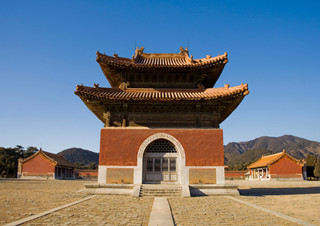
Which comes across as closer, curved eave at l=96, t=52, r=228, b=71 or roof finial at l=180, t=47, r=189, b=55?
curved eave at l=96, t=52, r=228, b=71

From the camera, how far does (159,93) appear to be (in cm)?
1482

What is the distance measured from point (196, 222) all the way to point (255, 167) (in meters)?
43.6

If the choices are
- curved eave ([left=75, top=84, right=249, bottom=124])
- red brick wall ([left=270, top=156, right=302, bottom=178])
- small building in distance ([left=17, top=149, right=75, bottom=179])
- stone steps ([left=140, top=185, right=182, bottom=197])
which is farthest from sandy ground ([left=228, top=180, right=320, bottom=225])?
small building in distance ([left=17, top=149, right=75, bottom=179])

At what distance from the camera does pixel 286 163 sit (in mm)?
40125

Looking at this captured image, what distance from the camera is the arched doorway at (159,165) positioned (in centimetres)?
1386

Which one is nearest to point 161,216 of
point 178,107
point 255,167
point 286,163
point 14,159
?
point 178,107

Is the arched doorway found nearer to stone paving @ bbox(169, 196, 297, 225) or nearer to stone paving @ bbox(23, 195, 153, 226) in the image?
stone paving @ bbox(23, 195, 153, 226)

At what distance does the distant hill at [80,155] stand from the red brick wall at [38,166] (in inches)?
4307

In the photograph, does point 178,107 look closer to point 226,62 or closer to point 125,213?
point 226,62

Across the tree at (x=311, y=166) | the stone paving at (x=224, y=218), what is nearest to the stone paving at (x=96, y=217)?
the stone paving at (x=224, y=218)

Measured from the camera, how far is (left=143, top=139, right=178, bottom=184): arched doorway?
13.9 m

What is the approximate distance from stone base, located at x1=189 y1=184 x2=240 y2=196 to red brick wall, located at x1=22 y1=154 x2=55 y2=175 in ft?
114

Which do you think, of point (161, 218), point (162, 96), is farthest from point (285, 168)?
point (161, 218)

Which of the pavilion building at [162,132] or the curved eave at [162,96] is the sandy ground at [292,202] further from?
the curved eave at [162,96]
